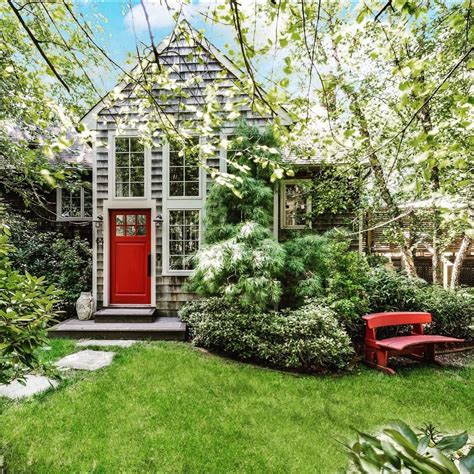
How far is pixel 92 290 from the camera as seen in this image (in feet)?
23.5

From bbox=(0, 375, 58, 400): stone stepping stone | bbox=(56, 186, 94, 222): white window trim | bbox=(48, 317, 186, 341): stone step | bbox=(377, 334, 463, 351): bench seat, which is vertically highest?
bbox=(56, 186, 94, 222): white window trim

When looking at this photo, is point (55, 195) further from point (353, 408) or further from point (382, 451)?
point (382, 451)

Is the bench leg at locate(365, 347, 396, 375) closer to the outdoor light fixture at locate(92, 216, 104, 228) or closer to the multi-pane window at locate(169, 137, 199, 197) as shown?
the multi-pane window at locate(169, 137, 199, 197)

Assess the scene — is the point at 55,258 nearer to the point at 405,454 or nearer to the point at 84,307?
the point at 84,307

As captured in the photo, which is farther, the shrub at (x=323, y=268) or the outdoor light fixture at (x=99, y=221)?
the outdoor light fixture at (x=99, y=221)

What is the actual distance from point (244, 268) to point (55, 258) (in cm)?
528

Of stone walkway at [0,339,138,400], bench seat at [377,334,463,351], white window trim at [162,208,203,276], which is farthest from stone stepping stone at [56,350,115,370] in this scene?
bench seat at [377,334,463,351]

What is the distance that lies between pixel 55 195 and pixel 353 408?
8.79 metres

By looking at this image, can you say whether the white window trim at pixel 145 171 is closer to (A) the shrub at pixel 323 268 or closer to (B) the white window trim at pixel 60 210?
(B) the white window trim at pixel 60 210

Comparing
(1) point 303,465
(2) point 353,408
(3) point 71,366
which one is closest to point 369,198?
(2) point 353,408

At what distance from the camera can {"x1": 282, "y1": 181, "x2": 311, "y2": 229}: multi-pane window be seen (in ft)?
25.5

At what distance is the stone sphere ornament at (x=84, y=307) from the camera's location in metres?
6.87

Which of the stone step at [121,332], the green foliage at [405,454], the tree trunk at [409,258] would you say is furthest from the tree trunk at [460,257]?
the green foliage at [405,454]

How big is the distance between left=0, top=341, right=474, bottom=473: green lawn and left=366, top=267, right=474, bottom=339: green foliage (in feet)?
4.23
